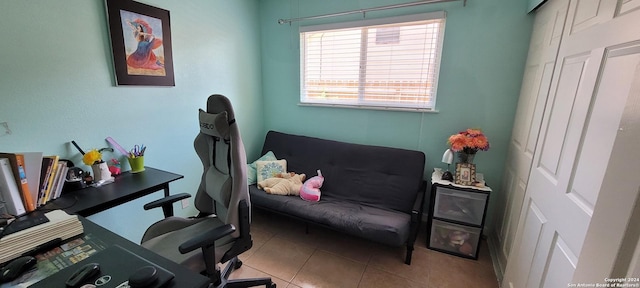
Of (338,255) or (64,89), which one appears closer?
(64,89)

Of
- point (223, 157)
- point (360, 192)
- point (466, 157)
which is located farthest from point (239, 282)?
point (466, 157)

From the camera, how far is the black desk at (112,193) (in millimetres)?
1316

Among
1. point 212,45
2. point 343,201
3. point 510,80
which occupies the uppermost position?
point 212,45

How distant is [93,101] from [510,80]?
3.13m

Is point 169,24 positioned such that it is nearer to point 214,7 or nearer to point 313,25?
point 214,7

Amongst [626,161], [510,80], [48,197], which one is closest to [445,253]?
[510,80]

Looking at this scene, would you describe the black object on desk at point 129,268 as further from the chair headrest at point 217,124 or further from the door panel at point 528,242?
the door panel at point 528,242

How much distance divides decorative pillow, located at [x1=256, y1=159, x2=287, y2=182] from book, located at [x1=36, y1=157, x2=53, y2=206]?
1467mm

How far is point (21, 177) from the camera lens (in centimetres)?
118

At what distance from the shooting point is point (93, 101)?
1.65 m

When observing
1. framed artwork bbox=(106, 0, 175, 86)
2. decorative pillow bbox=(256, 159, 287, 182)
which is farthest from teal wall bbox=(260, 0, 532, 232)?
framed artwork bbox=(106, 0, 175, 86)

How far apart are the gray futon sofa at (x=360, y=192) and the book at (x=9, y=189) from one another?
1.43 metres

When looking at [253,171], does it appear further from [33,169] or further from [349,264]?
[33,169]

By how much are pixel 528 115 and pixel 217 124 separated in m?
2.06
